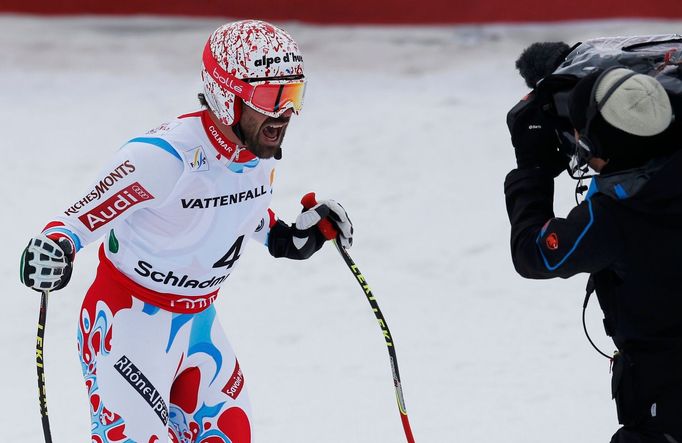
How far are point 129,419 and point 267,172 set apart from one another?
886 millimetres

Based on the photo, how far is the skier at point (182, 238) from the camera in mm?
3145

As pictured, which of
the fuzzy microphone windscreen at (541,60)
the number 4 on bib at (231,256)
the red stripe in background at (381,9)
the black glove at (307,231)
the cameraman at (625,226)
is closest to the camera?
the cameraman at (625,226)

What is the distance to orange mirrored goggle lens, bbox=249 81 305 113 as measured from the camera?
3150 mm

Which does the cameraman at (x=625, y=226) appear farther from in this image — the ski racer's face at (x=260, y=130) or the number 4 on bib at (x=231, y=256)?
the number 4 on bib at (x=231, y=256)

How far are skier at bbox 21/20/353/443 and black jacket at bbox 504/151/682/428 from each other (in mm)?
911

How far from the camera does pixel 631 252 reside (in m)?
2.69

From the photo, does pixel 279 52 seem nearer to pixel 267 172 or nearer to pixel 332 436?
pixel 267 172

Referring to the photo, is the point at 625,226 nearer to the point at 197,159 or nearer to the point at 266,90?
the point at 266,90

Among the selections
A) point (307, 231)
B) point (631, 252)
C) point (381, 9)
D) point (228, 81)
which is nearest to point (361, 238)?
point (307, 231)

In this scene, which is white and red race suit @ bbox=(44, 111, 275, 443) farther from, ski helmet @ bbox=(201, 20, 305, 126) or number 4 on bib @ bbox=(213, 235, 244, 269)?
ski helmet @ bbox=(201, 20, 305, 126)

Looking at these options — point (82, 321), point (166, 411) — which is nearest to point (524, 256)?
point (166, 411)

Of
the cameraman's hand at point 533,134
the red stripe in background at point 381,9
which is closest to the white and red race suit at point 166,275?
the cameraman's hand at point 533,134

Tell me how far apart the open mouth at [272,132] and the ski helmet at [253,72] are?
56mm

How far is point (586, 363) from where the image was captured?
5648 millimetres
